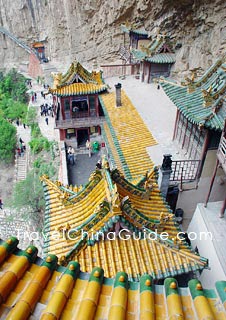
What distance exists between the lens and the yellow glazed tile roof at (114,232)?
745 cm

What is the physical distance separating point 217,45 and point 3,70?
143 ft

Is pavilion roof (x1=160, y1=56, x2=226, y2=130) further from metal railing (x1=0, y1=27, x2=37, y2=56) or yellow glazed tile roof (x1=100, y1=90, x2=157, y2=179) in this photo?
metal railing (x1=0, y1=27, x2=37, y2=56)

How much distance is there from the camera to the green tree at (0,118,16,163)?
31750 mm

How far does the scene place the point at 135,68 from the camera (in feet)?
99.8

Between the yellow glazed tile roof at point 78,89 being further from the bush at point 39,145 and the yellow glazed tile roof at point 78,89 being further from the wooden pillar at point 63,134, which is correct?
the bush at point 39,145

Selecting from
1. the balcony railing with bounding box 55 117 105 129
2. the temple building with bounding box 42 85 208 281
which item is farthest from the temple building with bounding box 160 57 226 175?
the balcony railing with bounding box 55 117 105 129

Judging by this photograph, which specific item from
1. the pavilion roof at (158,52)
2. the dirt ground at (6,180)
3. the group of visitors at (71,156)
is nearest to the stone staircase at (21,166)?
the dirt ground at (6,180)

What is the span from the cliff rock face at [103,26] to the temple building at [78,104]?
32.5 feet

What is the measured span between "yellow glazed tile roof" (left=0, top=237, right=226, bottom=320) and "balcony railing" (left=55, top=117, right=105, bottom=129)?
19.1 m

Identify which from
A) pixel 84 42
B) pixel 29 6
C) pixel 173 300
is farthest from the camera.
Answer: pixel 29 6

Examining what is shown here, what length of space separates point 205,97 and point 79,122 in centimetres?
1288

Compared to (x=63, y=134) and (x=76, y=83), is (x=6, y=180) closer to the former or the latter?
(x=63, y=134)

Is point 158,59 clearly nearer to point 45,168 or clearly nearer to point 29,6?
point 45,168

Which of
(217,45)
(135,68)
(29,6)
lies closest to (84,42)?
(29,6)
